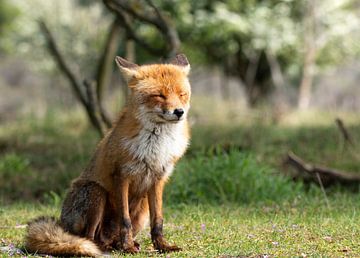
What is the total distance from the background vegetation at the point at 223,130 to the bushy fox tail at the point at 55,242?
0.70 ft

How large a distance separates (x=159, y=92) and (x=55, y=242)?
5.42 feet

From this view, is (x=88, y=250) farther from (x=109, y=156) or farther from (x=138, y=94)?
(x=138, y=94)

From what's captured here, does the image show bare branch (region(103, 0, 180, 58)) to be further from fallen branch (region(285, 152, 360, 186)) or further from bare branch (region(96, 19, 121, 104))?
fallen branch (region(285, 152, 360, 186))

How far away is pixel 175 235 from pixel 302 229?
4.49 feet

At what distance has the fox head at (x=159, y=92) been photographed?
576 centimetres

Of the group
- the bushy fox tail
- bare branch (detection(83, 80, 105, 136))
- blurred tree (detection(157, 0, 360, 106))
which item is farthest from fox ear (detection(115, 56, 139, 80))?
blurred tree (detection(157, 0, 360, 106))

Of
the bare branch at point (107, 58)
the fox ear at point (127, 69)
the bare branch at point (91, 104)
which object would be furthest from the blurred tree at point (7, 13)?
the fox ear at point (127, 69)

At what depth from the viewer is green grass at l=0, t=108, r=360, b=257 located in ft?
20.9

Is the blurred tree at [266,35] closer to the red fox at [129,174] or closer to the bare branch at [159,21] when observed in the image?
the bare branch at [159,21]

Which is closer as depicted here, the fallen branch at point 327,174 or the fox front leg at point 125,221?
the fox front leg at point 125,221

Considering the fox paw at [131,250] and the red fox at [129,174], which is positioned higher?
the red fox at [129,174]

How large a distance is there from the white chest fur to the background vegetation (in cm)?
87

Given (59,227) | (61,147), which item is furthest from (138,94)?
(61,147)

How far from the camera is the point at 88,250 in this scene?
5660 millimetres
